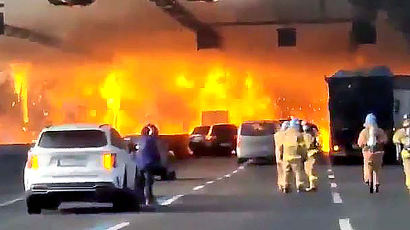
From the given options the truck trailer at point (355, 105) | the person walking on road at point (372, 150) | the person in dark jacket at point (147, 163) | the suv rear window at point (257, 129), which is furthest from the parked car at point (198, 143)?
the person in dark jacket at point (147, 163)

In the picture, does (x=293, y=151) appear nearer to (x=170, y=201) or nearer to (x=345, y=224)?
(x=170, y=201)

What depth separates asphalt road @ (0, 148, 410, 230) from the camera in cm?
1600

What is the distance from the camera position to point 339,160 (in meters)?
41.2

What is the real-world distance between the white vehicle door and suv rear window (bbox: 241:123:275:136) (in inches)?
788

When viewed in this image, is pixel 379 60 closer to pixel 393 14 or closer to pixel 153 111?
pixel 393 14

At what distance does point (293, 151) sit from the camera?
2312cm

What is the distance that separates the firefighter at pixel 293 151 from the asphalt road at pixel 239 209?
58cm

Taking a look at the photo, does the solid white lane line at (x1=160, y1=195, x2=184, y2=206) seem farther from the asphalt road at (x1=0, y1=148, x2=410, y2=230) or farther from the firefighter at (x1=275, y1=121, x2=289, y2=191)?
the firefighter at (x1=275, y1=121, x2=289, y2=191)

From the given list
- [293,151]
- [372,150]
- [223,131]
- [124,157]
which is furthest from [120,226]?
[223,131]

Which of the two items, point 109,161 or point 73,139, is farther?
point 73,139

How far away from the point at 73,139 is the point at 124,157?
968 millimetres

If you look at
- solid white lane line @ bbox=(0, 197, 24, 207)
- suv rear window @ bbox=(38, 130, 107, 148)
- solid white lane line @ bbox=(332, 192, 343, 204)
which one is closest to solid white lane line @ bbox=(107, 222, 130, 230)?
suv rear window @ bbox=(38, 130, 107, 148)

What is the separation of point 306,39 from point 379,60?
482cm

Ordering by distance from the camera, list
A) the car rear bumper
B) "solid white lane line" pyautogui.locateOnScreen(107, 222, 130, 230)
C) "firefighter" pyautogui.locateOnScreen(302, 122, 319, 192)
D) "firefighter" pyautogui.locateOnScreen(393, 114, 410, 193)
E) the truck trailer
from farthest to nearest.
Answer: the truck trailer, "firefighter" pyautogui.locateOnScreen(302, 122, 319, 192), "firefighter" pyautogui.locateOnScreen(393, 114, 410, 193), the car rear bumper, "solid white lane line" pyautogui.locateOnScreen(107, 222, 130, 230)
